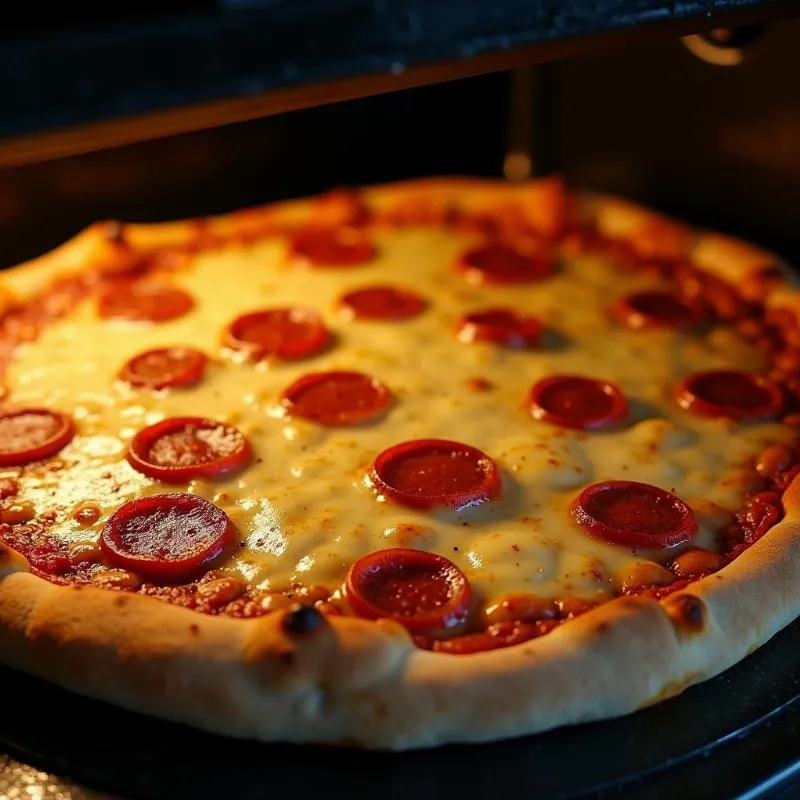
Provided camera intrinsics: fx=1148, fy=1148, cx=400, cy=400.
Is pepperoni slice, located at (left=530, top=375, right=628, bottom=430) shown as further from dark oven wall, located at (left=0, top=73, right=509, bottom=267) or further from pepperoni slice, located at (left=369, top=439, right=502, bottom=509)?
dark oven wall, located at (left=0, top=73, right=509, bottom=267)

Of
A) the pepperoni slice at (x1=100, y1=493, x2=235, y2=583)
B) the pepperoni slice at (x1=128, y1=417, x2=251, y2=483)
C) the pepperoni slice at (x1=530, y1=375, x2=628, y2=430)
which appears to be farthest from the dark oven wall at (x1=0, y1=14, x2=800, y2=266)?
the pepperoni slice at (x1=100, y1=493, x2=235, y2=583)

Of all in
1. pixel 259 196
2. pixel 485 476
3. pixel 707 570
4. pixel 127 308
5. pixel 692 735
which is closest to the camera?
pixel 692 735

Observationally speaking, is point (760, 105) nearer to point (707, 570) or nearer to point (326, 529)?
point (707, 570)

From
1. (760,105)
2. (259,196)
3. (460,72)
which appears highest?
(460,72)

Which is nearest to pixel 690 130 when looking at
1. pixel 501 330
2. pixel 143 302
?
pixel 501 330

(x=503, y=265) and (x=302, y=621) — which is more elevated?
(x=302, y=621)

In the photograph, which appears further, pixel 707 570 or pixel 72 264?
pixel 72 264

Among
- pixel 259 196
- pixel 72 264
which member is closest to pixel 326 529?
pixel 72 264

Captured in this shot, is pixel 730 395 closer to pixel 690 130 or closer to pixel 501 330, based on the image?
pixel 501 330
